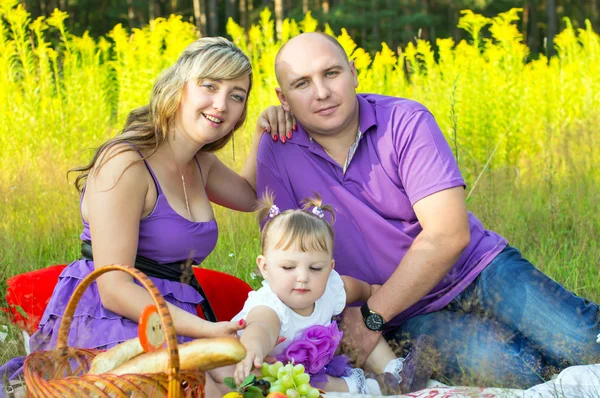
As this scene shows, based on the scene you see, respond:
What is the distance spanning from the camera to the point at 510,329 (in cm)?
307

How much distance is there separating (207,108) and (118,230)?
1.94ft

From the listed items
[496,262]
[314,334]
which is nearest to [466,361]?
[496,262]

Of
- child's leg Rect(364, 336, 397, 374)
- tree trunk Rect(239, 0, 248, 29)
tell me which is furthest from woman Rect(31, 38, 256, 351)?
tree trunk Rect(239, 0, 248, 29)

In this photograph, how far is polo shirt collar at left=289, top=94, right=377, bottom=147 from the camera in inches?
125

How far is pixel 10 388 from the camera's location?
2.47 meters

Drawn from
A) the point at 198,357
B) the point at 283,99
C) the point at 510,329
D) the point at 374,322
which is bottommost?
the point at 510,329

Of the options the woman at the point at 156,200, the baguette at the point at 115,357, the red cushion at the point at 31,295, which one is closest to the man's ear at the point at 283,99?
the woman at the point at 156,200

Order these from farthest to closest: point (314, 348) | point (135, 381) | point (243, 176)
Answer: point (243, 176)
point (314, 348)
point (135, 381)

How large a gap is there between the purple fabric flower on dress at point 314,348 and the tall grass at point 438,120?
4.52 feet

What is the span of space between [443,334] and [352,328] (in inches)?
15.7

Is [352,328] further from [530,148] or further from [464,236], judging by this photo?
[530,148]

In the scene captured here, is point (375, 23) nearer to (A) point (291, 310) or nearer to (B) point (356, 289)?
(B) point (356, 289)

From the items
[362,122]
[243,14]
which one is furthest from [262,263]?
[243,14]

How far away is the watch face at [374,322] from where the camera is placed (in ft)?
9.59
